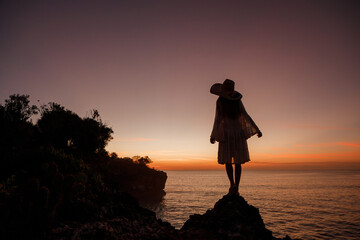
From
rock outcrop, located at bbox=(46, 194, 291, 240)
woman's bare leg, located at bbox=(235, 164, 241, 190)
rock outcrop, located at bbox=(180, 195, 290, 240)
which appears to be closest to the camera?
rock outcrop, located at bbox=(46, 194, 291, 240)

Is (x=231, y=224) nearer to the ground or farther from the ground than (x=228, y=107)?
nearer to the ground

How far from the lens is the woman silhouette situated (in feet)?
21.9

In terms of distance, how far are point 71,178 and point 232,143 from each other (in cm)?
506

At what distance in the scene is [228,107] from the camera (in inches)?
272

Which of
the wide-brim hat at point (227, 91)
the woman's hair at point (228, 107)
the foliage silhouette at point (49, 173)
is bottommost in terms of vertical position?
the foliage silhouette at point (49, 173)

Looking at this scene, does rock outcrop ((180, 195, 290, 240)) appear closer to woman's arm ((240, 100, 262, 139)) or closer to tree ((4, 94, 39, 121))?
woman's arm ((240, 100, 262, 139))

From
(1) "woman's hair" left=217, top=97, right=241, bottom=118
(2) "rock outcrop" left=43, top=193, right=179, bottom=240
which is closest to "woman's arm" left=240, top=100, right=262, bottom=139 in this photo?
(1) "woman's hair" left=217, top=97, right=241, bottom=118

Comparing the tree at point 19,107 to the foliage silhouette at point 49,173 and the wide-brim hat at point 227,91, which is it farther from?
the wide-brim hat at point 227,91

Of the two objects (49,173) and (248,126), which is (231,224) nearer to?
(248,126)

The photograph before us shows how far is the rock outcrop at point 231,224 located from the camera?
18.0 ft

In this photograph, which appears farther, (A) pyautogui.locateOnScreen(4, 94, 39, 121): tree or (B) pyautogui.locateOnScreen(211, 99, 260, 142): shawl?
(A) pyautogui.locateOnScreen(4, 94, 39, 121): tree

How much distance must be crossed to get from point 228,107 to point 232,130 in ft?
2.55

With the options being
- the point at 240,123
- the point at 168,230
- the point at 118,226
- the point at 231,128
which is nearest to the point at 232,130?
the point at 231,128

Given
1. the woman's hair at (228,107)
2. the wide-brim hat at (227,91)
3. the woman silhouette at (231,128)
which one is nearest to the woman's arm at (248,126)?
the woman silhouette at (231,128)
